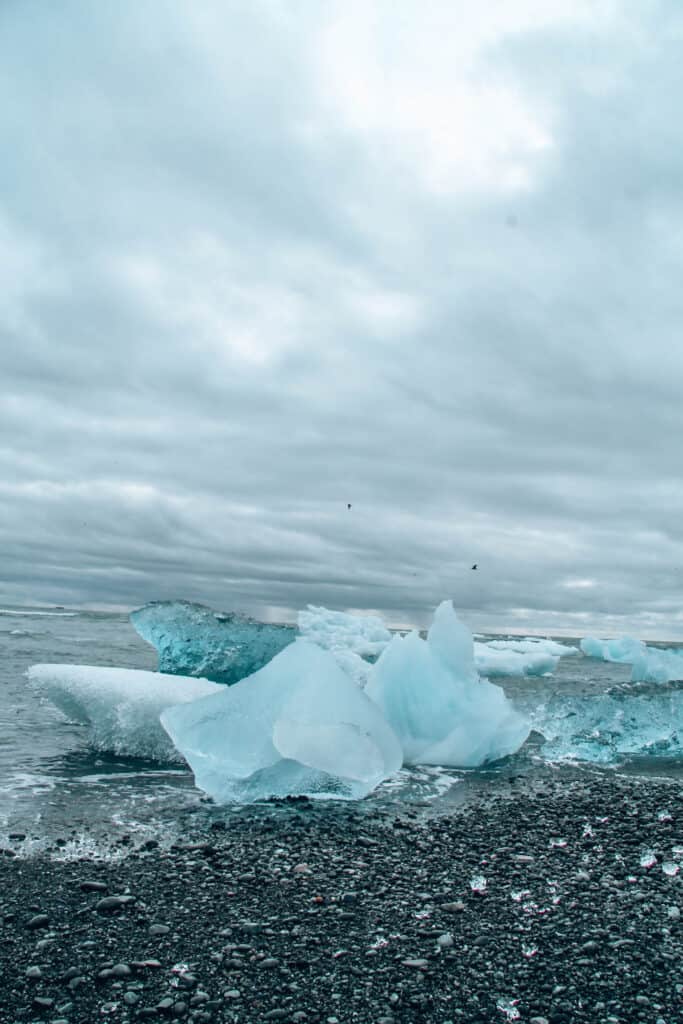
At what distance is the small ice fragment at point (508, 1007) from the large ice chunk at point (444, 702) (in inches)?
255

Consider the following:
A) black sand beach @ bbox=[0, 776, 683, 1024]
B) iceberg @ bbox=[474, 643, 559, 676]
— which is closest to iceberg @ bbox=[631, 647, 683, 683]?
iceberg @ bbox=[474, 643, 559, 676]

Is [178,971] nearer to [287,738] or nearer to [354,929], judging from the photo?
[354,929]

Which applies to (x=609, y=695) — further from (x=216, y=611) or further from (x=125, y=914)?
(x=125, y=914)

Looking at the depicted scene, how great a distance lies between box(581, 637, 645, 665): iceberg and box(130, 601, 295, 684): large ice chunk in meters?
13.4

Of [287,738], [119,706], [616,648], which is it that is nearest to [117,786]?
[119,706]

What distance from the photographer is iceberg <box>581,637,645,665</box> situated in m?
A: 27.2

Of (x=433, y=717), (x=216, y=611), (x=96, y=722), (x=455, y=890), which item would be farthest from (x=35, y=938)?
(x=216, y=611)

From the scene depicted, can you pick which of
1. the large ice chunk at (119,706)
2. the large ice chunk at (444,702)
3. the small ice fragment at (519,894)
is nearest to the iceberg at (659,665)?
the large ice chunk at (444,702)

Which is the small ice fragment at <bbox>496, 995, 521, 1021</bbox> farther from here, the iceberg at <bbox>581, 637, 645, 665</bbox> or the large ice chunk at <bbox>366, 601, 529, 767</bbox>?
the iceberg at <bbox>581, 637, 645, 665</bbox>

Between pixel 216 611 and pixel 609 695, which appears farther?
pixel 216 611

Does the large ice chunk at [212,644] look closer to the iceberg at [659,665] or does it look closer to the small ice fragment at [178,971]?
the small ice fragment at [178,971]

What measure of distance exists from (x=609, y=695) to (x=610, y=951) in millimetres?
8603

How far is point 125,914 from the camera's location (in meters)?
4.38

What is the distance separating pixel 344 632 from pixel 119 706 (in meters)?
22.7
